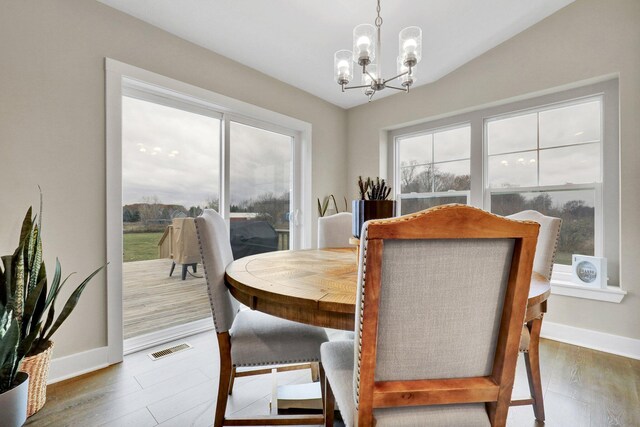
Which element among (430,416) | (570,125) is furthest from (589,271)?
(430,416)

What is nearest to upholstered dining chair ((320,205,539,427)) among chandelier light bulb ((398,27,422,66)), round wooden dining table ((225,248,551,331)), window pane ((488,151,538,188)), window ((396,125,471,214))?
round wooden dining table ((225,248,551,331))

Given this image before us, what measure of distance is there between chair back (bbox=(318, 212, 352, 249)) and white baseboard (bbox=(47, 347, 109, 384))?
69.2 inches

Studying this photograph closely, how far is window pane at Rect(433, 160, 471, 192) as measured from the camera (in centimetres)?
325

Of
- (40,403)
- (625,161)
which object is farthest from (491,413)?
(625,161)

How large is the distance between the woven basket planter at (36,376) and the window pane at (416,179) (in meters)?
3.53

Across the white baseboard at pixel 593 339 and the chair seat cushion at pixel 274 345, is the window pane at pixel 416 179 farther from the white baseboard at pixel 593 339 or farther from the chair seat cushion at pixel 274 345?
the chair seat cushion at pixel 274 345

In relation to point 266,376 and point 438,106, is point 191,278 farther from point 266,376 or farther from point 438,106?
point 438,106

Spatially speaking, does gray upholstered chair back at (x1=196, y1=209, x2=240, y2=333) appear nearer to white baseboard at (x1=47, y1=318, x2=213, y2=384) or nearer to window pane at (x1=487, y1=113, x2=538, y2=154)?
white baseboard at (x1=47, y1=318, x2=213, y2=384)

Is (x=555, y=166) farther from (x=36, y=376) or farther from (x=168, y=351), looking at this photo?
(x=36, y=376)

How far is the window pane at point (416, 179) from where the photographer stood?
11.7ft

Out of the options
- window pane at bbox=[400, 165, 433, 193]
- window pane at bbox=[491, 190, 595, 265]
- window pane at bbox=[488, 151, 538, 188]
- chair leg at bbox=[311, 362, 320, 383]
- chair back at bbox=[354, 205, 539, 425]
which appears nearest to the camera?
chair back at bbox=[354, 205, 539, 425]

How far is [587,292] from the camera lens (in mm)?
2393

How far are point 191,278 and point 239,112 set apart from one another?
1.63 meters

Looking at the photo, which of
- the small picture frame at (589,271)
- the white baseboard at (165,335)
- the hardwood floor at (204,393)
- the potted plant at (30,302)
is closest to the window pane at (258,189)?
the white baseboard at (165,335)
